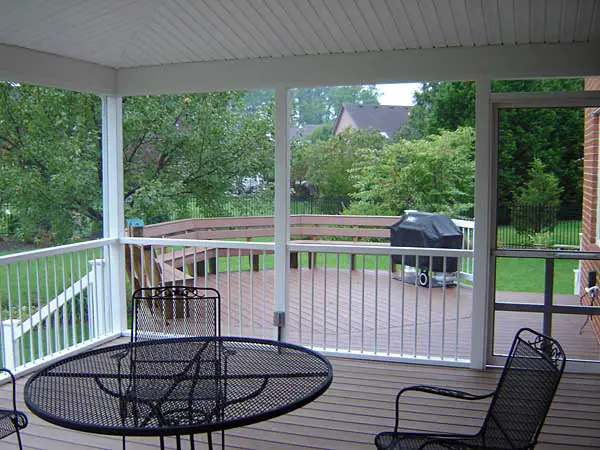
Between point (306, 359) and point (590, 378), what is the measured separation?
2904mm

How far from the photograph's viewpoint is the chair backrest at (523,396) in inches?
96.9

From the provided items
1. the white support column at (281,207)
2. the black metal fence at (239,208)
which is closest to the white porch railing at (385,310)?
the white support column at (281,207)

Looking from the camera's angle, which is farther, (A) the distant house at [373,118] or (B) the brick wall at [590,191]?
(A) the distant house at [373,118]

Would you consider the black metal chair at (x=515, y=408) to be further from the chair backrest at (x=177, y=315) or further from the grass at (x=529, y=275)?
the grass at (x=529, y=275)

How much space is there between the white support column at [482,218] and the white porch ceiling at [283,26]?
1.45 ft

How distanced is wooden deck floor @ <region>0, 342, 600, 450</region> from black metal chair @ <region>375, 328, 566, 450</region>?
0.97m

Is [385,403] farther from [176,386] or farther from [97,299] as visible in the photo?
[97,299]

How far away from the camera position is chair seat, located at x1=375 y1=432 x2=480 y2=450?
2.58 meters

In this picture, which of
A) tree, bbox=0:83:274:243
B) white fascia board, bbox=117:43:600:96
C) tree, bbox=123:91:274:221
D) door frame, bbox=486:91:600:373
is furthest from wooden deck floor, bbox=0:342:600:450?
tree, bbox=123:91:274:221

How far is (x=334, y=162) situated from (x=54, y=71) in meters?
2.67

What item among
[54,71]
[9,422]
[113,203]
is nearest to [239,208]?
[113,203]

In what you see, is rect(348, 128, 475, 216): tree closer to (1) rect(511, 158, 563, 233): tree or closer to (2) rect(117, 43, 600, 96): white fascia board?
(1) rect(511, 158, 563, 233): tree

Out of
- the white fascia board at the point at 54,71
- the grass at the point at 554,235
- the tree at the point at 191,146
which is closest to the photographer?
the white fascia board at the point at 54,71

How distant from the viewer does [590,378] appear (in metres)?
4.79
